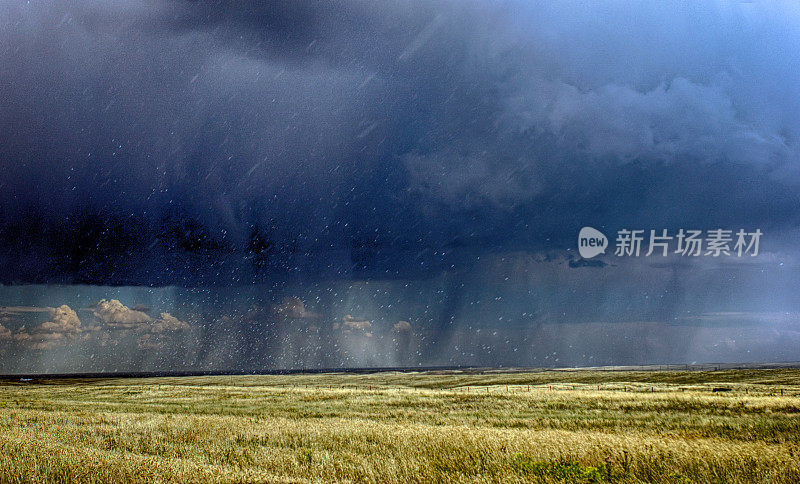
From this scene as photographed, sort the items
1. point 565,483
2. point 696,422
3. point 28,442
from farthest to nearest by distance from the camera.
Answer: point 696,422 → point 28,442 → point 565,483

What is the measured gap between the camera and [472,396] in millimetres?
37219

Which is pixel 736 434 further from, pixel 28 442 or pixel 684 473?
pixel 28 442

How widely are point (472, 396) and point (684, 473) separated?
89.3 ft

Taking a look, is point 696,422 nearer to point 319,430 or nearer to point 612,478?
point 612,478

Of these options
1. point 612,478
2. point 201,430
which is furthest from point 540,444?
point 201,430

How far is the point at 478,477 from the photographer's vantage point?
10195 millimetres

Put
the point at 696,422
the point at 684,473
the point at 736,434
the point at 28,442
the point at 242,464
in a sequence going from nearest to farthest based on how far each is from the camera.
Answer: the point at 684,473 → the point at 242,464 → the point at 28,442 → the point at 736,434 → the point at 696,422

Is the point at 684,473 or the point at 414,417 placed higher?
the point at 684,473

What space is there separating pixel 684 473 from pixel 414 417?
52.8 ft

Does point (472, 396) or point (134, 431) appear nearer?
point (134, 431)

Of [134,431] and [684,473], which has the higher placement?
[684,473]

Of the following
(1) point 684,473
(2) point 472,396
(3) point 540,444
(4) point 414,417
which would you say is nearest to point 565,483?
(1) point 684,473

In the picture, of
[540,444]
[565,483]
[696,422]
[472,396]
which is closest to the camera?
[565,483]

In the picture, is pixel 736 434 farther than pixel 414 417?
No
